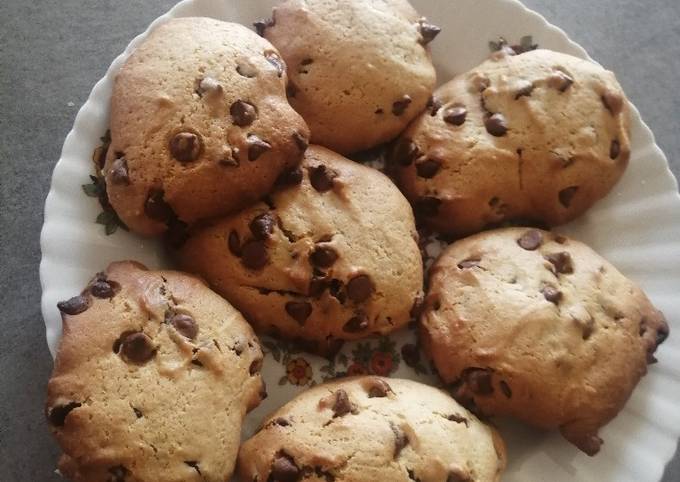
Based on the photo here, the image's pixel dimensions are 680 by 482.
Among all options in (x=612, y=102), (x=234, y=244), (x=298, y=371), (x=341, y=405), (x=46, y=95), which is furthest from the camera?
(x=46, y=95)

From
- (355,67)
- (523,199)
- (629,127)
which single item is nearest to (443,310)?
(523,199)

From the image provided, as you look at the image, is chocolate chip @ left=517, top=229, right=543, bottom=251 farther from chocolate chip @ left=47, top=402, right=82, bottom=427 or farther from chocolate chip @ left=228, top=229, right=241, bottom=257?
chocolate chip @ left=47, top=402, right=82, bottom=427

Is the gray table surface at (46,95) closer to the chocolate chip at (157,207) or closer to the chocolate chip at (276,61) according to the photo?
the chocolate chip at (157,207)

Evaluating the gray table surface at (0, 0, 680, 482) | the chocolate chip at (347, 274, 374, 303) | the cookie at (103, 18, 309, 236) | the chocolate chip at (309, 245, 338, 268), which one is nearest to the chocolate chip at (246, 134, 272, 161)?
the cookie at (103, 18, 309, 236)

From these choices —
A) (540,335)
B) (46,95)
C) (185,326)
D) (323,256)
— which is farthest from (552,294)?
(46,95)

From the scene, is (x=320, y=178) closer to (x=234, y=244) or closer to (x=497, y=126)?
(x=234, y=244)
